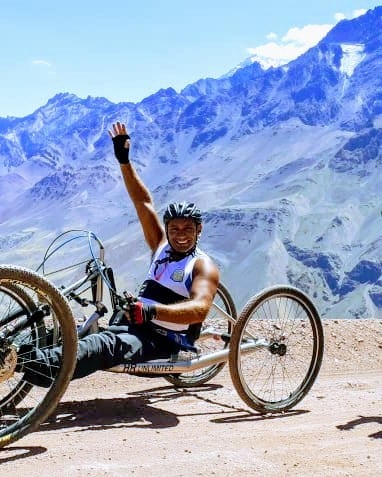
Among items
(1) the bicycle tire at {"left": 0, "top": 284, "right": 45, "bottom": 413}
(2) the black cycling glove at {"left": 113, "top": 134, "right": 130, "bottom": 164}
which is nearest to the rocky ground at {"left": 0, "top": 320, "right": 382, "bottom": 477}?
(1) the bicycle tire at {"left": 0, "top": 284, "right": 45, "bottom": 413}

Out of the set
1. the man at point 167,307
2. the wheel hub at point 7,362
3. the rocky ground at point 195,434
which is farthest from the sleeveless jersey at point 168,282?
the wheel hub at point 7,362

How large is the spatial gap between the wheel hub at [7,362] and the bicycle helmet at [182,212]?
1.84 meters

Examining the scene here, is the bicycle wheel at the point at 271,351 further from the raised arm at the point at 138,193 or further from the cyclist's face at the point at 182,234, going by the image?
the raised arm at the point at 138,193

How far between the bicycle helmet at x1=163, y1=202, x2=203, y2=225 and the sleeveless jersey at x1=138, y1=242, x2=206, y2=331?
0.98 feet

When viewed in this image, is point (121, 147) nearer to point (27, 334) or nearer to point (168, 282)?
point (168, 282)

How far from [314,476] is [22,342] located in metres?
2.23

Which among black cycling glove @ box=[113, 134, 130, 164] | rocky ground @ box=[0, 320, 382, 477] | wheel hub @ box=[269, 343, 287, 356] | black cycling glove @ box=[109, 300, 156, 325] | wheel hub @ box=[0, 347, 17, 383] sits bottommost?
rocky ground @ box=[0, 320, 382, 477]

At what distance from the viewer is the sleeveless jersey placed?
538 centimetres

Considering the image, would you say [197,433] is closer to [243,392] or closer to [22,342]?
[243,392]

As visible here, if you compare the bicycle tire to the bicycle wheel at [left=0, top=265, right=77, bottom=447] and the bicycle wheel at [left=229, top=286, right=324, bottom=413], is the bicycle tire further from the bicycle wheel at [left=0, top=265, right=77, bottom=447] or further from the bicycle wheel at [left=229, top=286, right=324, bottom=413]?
the bicycle wheel at [left=229, top=286, right=324, bottom=413]

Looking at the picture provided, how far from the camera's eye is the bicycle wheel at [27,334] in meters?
4.15

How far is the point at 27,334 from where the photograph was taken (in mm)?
4668

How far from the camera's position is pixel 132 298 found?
4543 millimetres

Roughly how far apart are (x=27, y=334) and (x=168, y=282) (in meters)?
1.31
